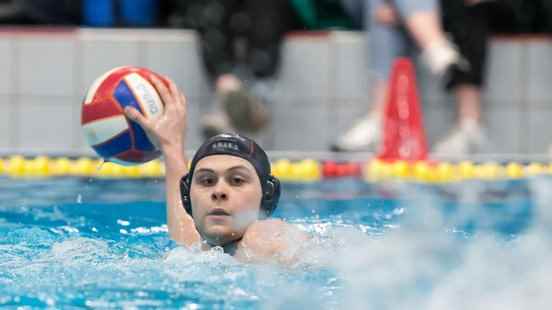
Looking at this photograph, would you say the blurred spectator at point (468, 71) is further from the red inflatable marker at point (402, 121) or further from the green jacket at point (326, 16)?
the green jacket at point (326, 16)

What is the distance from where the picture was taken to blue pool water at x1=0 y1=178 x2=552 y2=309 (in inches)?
142

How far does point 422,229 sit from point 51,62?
4.43 m

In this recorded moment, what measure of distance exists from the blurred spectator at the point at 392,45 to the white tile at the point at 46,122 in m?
1.57

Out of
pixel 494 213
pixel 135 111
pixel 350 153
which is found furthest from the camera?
pixel 350 153

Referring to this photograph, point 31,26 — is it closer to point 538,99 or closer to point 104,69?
point 104,69

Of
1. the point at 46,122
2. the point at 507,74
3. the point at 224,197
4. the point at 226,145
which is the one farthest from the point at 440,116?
the point at 224,197

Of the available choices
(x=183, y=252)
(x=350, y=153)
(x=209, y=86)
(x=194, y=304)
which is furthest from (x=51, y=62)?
(x=194, y=304)

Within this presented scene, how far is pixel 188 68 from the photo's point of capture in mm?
7895

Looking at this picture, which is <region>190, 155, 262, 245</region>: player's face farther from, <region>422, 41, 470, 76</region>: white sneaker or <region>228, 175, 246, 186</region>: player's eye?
<region>422, 41, 470, 76</region>: white sneaker

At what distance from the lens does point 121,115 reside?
498 cm

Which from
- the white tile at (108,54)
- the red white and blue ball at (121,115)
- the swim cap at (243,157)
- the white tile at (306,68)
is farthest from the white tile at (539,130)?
the swim cap at (243,157)

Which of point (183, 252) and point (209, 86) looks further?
point (209, 86)

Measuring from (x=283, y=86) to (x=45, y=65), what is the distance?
1.39m

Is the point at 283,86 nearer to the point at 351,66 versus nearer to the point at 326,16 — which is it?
the point at 351,66
